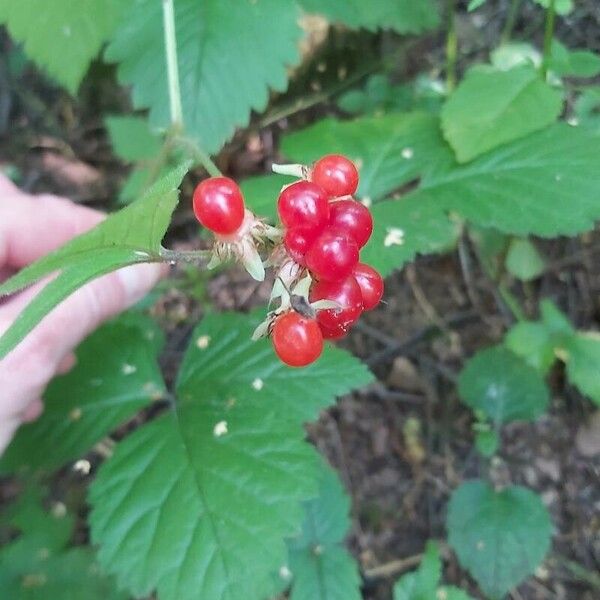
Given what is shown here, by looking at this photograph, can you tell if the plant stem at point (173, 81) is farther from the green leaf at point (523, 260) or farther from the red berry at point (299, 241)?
the green leaf at point (523, 260)

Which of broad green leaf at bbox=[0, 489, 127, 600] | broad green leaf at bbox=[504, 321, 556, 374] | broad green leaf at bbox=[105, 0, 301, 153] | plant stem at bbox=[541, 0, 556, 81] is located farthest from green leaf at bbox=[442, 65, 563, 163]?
broad green leaf at bbox=[0, 489, 127, 600]

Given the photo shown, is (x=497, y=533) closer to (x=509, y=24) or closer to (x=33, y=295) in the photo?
(x=33, y=295)

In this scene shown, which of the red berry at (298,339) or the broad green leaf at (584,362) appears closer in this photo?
the red berry at (298,339)

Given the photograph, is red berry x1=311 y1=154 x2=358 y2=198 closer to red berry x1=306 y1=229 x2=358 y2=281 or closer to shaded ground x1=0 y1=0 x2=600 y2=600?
red berry x1=306 y1=229 x2=358 y2=281

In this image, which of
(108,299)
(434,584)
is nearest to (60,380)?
(108,299)

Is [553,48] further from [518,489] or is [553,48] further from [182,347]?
[182,347]

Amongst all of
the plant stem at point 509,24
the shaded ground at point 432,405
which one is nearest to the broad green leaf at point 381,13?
the plant stem at point 509,24
